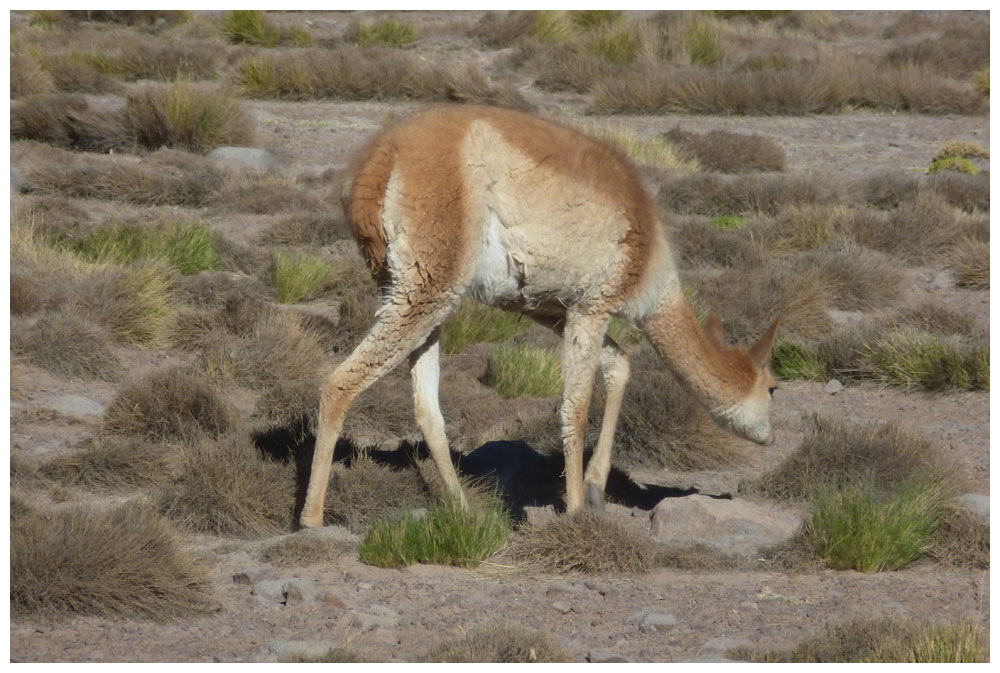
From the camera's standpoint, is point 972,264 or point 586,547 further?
point 972,264

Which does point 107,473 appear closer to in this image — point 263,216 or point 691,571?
point 691,571

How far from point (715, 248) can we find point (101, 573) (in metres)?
8.84

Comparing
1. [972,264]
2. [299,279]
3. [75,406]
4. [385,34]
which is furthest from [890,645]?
[385,34]

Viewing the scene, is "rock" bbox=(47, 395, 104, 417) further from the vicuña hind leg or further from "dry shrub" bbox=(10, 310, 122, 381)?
the vicuña hind leg

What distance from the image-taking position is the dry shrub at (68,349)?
885cm

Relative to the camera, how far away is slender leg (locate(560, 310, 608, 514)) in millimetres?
6211

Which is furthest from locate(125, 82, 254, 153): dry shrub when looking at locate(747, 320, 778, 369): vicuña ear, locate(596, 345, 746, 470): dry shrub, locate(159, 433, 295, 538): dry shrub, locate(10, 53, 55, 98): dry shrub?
locate(747, 320, 778, 369): vicuña ear

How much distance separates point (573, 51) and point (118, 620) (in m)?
19.1

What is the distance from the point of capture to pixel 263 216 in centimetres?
1380

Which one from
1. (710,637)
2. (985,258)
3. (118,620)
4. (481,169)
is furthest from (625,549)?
(985,258)

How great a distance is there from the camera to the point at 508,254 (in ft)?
19.6

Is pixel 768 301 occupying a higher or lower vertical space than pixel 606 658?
lower

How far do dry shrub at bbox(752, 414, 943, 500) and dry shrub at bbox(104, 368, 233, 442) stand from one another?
126 inches

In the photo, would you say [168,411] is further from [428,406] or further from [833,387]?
[833,387]
